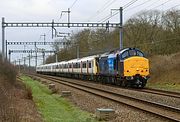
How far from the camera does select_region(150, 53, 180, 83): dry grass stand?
143 ft

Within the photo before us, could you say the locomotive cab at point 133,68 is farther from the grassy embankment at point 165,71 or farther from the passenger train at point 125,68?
the grassy embankment at point 165,71

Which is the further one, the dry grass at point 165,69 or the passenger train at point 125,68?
the dry grass at point 165,69

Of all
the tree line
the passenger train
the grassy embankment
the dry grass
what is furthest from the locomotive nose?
the tree line

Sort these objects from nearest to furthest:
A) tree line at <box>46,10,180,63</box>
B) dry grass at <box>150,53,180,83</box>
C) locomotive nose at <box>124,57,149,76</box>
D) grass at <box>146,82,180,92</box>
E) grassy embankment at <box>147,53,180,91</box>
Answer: grass at <box>146,82,180,92</box> < locomotive nose at <box>124,57,149,76</box> < grassy embankment at <box>147,53,180,91</box> < dry grass at <box>150,53,180,83</box> < tree line at <box>46,10,180,63</box>

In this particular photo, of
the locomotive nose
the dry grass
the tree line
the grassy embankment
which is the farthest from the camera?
the tree line

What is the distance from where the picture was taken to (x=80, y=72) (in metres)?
61.6

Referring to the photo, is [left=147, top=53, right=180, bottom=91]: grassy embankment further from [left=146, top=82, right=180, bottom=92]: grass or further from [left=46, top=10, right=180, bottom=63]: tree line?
[left=46, top=10, right=180, bottom=63]: tree line

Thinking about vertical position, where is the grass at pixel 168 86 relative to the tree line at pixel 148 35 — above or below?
below

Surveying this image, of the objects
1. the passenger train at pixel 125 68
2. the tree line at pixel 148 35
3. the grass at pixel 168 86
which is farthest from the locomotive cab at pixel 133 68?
the tree line at pixel 148 35

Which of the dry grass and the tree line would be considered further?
the tree line

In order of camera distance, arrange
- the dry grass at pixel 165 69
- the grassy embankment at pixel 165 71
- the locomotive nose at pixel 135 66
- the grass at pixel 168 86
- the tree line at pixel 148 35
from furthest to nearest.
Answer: the tree line at pixel 148 35
the dry grass at pixel 165 69
the grassy embankment at pixel 165 71
the locomotive nose at pixel 135 66
the grass at pixel 168 86

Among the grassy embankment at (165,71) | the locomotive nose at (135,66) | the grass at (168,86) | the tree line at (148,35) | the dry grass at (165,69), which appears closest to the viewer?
the grass at (168,86)

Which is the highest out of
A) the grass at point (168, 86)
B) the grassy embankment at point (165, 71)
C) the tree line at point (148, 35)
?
the tree line at point (148, 35)

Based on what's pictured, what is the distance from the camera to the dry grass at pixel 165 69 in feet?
143
